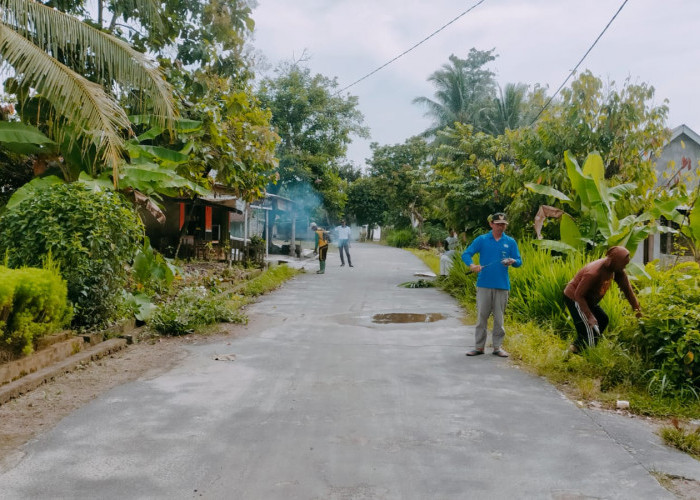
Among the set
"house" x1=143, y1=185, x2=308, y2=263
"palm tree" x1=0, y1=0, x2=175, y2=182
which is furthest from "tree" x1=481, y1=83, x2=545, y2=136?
"palm tree" x1=0, y1=0, x2=175, y2=182

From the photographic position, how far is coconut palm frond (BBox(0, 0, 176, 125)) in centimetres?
804

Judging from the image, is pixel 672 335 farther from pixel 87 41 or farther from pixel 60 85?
pixel 87 41

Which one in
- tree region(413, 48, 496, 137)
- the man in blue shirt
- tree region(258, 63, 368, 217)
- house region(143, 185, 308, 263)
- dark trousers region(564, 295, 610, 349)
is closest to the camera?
dark trousers region(564, 295, 610, 349)

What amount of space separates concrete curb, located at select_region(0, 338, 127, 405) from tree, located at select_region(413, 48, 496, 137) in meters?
34.9

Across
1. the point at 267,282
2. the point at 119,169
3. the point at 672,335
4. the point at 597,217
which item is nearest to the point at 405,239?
the point at 267,282

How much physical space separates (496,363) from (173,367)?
12.7 feet

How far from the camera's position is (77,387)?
6242 mm

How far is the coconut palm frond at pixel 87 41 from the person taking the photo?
804 cm

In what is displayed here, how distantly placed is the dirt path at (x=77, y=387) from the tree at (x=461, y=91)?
34444mm

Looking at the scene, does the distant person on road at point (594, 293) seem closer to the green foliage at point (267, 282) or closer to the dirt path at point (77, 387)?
the dirt path at point (77, 387)

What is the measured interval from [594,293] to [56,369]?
238 inches

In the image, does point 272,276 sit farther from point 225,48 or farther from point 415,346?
point 415,346

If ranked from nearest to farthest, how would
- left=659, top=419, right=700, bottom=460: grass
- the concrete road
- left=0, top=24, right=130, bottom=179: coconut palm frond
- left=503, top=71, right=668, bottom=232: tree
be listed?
1. the concrete road
2. left=659, top=419, right=700, bottom=460: grass
3. left=0, top=24, right=130, bottom=179: coconut palm frond
4. left=503, top=71, right=668, bottom=232: tree

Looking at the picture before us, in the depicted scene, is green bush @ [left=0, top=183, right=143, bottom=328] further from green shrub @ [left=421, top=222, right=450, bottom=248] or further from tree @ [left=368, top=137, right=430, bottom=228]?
tree @ [left=368, top=137, right=430, bottom=228]
